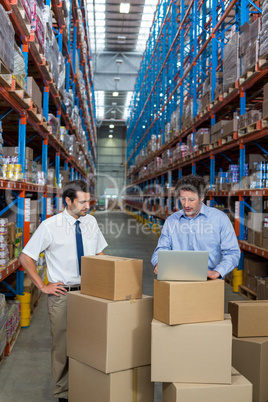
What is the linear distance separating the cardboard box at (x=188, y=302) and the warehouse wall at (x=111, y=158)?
37.8 meters

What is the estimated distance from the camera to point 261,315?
2.88m

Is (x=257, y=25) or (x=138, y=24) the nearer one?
(x=257, y=25)

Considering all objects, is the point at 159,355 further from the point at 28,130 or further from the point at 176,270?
the point at 28,130

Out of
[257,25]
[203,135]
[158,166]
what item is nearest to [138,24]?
[158,166]

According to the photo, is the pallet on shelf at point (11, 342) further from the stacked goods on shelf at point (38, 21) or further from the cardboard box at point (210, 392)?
the stacked goods on shelf at point (38, 21)

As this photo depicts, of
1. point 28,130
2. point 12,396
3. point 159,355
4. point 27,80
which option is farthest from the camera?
point 28,130

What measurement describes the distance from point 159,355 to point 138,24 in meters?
21.2

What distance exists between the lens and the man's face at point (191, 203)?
2785 mm

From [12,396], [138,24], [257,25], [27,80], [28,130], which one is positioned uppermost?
[138,24]

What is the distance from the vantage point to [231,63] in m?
6.18

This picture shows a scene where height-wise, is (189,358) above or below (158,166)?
below

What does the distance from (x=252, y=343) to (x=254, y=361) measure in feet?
0.41

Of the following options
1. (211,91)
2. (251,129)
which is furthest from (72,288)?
(211,91)

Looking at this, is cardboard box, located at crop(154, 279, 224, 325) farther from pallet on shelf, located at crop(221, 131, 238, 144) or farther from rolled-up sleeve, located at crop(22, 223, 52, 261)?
pallet on shelf, located at crop(221, 131, 238, 144)
